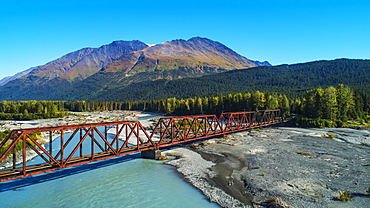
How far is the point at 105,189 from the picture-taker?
1063 inches

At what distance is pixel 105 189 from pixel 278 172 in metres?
22.9

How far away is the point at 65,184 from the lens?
2850 cm

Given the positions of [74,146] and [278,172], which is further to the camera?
[74,146]

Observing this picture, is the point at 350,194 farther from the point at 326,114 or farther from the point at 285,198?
the point at 326,114

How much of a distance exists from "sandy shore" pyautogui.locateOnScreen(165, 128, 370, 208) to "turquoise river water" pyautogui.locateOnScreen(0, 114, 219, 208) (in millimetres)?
2711

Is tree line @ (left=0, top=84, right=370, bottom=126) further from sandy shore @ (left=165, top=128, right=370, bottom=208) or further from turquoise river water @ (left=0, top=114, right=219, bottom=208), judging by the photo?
turquoise river water @ (left=0, top=114, right=219, bottom=208)

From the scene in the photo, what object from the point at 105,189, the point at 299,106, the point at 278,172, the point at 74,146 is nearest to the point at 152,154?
the point at 105,189

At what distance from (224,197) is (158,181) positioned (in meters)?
9.30

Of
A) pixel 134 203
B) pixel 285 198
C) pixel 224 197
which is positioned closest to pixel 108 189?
pixel 134 203

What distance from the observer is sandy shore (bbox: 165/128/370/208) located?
23609mm

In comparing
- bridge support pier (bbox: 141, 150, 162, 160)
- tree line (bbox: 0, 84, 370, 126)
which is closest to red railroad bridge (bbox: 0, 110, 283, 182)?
bridge support pier (bbox: 141, 150, 162, 160)

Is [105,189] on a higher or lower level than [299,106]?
lower

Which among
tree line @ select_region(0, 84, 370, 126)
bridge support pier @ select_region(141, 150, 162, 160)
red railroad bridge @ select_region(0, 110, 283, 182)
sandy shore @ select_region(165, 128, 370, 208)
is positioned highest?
tree line @ select_region(0, 84, 370, 126)

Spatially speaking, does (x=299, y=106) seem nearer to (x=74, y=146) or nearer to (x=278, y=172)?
(x=278, y=172)
